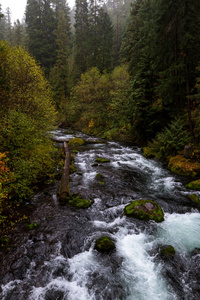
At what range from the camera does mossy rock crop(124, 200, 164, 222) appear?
760 cm

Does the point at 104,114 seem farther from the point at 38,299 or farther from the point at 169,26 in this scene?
the point at 38,299

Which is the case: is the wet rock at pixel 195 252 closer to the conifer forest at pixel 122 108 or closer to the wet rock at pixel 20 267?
the conifer forest at pixel 122 108

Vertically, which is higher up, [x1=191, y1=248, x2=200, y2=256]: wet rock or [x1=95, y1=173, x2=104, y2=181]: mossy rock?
[x1=95, y1=173, x2=104, y2=181]: mossy rock

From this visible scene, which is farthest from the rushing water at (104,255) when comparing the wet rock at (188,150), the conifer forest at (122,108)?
the wet rock at (188,150)

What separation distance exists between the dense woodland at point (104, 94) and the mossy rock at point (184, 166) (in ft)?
3.66

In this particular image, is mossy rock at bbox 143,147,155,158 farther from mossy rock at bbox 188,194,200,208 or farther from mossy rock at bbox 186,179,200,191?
mossy rock at bbox 188,194,200,208

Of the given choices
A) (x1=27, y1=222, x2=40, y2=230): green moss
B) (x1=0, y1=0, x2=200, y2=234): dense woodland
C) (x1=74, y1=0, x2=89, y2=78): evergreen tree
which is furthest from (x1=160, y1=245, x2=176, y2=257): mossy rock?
(x1=74, y1=0, x2=89, y2=78): evergreen tree

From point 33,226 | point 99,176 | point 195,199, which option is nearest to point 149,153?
point 99,176

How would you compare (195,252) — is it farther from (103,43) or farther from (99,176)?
(103,43)

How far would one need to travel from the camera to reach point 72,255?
19.5ft

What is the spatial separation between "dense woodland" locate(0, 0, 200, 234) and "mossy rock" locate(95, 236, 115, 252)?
3463 mm

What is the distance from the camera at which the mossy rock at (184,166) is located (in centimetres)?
1204

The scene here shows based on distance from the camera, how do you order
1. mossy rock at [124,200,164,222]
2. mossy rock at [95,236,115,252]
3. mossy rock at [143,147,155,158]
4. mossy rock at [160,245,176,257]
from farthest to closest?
mossy rock at [143,147,155,158] → mossy rock at [124,200,164,222] → mossy rock at [95,236,115,252] → mossy rock at [160,245,176,257]

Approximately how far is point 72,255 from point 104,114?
2397 centimetres
